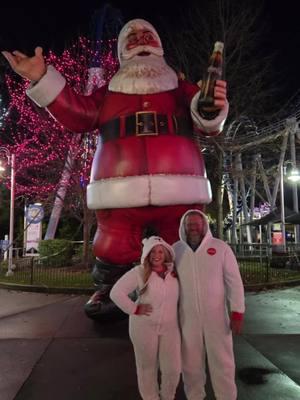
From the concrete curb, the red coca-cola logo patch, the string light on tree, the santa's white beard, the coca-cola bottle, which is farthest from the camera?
the string light on tree

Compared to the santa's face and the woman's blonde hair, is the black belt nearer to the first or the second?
the santa's face

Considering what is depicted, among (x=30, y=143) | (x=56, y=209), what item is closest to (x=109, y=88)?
(x=56, y=209)

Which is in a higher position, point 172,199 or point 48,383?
point 172,199

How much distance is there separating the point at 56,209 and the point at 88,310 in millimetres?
13688

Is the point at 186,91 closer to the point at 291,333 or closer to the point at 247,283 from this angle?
the point at 291,333

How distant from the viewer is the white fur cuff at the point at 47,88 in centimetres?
464

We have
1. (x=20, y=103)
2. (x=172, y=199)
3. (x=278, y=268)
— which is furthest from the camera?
(x=20, y=103)

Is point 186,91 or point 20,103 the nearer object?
point 186,91

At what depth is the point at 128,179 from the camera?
4.62 metres

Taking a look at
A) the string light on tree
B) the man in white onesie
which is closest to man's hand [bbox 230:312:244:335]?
the man in white onesie

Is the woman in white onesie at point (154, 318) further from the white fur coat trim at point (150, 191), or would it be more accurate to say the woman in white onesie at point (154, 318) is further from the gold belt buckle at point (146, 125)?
the gold belt buckle at point (146, 125)

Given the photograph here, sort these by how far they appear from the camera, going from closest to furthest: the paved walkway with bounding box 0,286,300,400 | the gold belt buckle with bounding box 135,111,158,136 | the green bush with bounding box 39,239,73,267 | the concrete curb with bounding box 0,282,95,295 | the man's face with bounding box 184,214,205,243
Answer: the man's face with bounding box 184,214,205,243 < the paved walkway with bounding box 0,286,300,400 < the gold belt buckle with bounding box 135,111,158,136 < the concrete curb with bounding box 0,282,95,295 < the green bush with bounding box 39,239,73,267

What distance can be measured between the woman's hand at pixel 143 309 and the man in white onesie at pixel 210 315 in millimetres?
249

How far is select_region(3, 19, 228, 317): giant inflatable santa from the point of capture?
15.1ft
